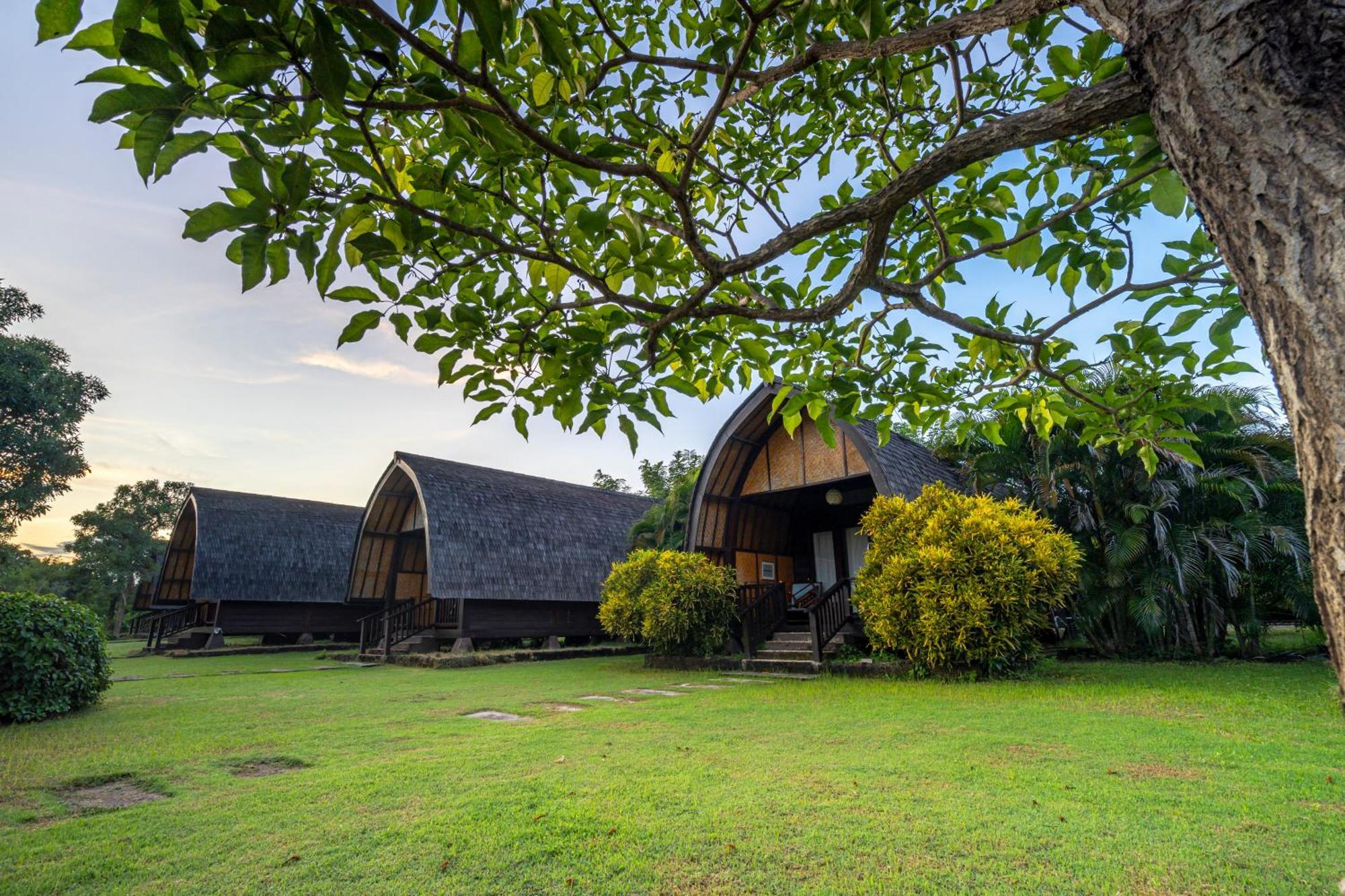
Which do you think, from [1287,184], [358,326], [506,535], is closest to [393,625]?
[506,535]

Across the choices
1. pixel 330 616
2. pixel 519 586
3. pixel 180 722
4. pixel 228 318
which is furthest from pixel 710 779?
pixel 330 616

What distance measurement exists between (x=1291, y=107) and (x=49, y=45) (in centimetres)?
239

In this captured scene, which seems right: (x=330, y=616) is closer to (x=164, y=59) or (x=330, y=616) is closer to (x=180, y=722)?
(x=180, y=722)

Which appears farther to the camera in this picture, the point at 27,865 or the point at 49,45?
the point at 27,865

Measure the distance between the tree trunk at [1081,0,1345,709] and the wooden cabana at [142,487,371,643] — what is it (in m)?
24.0

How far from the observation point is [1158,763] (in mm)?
4094

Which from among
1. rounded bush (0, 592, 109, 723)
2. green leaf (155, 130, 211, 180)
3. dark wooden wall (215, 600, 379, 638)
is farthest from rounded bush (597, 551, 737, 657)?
dark wooden wall (215, 600, 379, 638)

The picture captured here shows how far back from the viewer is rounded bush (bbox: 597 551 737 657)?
1184 centimetres

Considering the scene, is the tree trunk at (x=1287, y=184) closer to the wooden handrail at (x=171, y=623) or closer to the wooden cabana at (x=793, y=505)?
the wooden cabana at (x=793, y=505)

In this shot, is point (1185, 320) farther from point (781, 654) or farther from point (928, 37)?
point (781, 654)

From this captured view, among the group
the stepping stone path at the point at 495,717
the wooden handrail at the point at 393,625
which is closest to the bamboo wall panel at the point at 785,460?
the stepping stone path at the point at 495,717

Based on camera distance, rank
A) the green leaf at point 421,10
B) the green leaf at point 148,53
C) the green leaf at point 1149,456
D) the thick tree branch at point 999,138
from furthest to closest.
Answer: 1. the green leaf at point 1149,456
2. the thick tree branch at point 999,138
3. the green leaf at point 421,10
4. the green leaf at point 148,53

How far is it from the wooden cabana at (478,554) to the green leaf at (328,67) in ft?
51.7

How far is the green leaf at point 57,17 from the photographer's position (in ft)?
3.95
